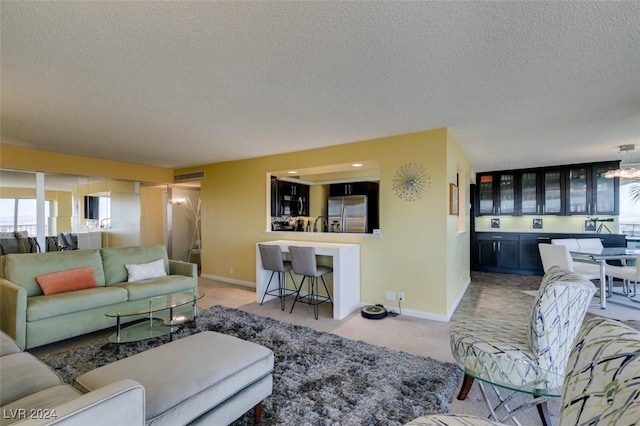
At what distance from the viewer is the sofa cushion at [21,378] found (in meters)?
1.36

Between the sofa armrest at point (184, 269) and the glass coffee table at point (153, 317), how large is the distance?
56cm

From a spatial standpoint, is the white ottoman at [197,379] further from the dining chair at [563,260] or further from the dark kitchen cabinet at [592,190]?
the dark kitchen cabinet at [592,190]

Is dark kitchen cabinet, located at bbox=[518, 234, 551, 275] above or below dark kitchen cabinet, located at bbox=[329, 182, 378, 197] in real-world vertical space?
below

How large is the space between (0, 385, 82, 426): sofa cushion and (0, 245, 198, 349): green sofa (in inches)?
75.6

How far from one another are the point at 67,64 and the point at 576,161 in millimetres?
7967

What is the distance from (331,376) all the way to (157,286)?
250 centimetres

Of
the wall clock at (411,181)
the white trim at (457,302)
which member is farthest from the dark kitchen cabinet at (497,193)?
the wall clock at (411,181)

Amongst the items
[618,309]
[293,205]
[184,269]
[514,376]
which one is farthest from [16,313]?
[618,309]

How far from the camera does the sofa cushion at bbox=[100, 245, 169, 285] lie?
3.67 meters

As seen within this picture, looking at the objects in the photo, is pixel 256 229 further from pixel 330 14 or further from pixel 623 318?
pixel 623 318

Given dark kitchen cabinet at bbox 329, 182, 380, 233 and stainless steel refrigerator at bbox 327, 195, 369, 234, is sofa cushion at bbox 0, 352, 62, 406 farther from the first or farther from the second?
dark kitchen cabinet at bbox 329, 182, 380, 233

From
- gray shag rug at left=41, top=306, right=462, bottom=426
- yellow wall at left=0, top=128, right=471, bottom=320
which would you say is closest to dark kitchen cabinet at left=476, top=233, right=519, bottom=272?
yellow wall at left=0, top=128, right=471, bottom=320

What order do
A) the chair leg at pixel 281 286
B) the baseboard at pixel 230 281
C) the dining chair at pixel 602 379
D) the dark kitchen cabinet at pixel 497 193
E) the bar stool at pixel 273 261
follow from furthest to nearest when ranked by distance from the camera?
1. the dark kitchen cabinet at pixel 497 193
2. the baseboard at pixel 230 281
3. the chair leg at pixel 281 286
4. the bar stool at pixel 273 261
5. the dining chair at pixel 602 379

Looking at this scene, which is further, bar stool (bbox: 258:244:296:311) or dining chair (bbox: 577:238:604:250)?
dining chair (bbox: 577:238:604:250)
